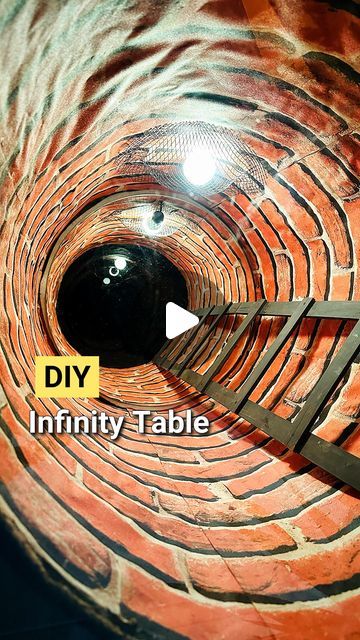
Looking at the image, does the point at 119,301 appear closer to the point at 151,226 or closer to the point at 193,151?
the point at 151,226

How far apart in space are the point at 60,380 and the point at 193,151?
1801 mm

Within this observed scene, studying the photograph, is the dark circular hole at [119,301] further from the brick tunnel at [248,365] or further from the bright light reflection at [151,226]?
the brick tunnel at [248,365]

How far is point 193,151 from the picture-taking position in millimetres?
2682

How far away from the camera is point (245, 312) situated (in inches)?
143

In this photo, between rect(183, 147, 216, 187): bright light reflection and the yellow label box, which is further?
rect(183, 147, 216, 187): bright light reflection

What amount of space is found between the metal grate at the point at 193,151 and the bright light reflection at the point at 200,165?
0.05 feet

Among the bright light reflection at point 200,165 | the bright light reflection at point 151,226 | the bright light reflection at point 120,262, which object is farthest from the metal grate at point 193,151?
the bright light reflection at point 120,262

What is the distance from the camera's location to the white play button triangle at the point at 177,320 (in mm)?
5766

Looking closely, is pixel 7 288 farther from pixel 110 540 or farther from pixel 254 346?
pixel 254 346

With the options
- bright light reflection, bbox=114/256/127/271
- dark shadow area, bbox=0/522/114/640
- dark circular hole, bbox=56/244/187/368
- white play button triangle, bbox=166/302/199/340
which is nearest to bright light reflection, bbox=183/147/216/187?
dark shadow area, bbox=0/522/114/640

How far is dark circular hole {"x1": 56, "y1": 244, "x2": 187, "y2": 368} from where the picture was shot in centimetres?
668

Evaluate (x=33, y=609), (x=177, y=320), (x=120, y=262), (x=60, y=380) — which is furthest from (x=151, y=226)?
(x=33, y=609)

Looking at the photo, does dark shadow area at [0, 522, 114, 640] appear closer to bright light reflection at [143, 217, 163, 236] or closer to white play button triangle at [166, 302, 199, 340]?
bright light reflection at [143, 217, 163, 236]

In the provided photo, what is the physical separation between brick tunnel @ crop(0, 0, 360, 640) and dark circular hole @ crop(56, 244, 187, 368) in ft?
11.5
